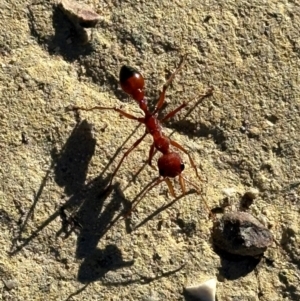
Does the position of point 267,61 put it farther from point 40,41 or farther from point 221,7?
point 40,41

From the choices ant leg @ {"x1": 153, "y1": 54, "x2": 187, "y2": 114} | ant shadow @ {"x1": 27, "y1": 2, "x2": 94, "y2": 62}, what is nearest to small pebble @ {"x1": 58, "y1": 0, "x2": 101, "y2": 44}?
ant shadow @ {"x1": 27, "y1": 2, "x2": 94, "y2": 62}

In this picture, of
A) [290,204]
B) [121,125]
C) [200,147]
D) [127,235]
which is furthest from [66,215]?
[290,204]

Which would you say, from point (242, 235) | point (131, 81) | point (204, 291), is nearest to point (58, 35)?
point (131, 81)

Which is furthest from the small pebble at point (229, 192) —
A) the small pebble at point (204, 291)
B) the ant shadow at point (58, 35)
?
the ant shadow at point (58, 35)

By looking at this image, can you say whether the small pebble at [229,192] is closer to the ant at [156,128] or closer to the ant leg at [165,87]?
the ant at [156,128]

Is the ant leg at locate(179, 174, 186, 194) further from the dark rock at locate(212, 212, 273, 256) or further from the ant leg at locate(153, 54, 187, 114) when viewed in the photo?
the ant leg at locate(153, 54, 187, 114)

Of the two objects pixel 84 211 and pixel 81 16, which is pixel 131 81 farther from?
pixel 84 211

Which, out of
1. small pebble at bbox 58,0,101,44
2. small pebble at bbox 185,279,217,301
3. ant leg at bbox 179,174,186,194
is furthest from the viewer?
small pebble at bbox 58,0,101,44
